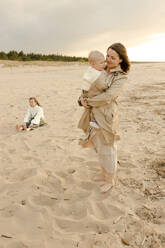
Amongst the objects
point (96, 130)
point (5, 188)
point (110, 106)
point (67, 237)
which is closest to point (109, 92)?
point (110, 106)

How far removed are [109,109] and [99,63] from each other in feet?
1.73

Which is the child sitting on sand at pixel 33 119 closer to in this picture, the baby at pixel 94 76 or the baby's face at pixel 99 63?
the baby at pixel 94 76

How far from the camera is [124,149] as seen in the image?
15.5 ft

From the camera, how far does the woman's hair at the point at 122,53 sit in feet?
9.69

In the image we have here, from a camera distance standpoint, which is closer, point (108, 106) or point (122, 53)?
point (122, 53)

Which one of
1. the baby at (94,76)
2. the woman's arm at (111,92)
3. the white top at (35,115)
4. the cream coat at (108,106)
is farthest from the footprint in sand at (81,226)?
the white top at (35,115)

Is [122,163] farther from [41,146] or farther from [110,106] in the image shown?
[41,146]

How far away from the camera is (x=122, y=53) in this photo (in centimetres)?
296

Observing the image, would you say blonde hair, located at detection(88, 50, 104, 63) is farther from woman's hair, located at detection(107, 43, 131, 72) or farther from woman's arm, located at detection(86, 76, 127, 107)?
woman's arm, located at detection(86, 76, 127, 107)

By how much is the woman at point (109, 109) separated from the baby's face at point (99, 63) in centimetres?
6

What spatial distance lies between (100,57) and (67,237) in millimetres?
1834

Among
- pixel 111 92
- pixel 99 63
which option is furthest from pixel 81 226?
pixel 99 63

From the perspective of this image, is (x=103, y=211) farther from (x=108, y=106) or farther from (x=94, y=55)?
(x=94, y=55)

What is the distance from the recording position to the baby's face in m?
2.95
